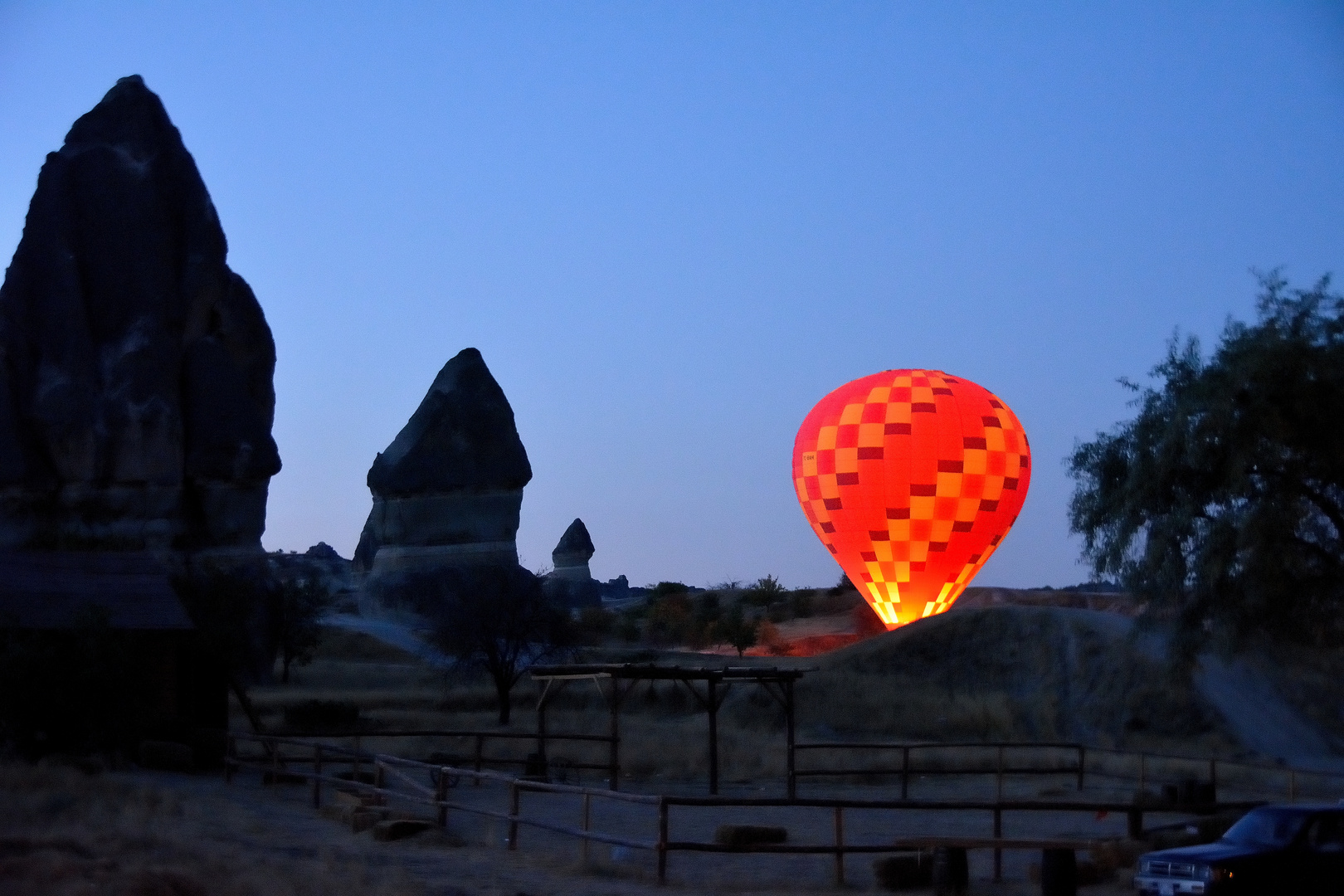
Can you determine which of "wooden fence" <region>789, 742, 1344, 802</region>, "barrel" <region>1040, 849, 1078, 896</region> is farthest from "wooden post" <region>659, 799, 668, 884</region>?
"wooden fence" <region>789, 742, 1344, 802</region>

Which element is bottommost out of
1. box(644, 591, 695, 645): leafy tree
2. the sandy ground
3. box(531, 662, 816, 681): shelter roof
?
the sandy ground

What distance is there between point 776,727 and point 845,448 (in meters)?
7.99

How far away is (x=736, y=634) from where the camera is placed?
2349 inches

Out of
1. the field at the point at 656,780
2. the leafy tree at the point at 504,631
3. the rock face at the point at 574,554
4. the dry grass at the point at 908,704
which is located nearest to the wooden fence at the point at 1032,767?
the field at the point at 656,780

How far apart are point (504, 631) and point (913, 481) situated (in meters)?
11.0

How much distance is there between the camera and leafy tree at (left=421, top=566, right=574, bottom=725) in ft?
118

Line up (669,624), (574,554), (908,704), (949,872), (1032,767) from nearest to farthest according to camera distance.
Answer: (949,872) → (1032,767) → (908,704) → (669,624) → (574,554)

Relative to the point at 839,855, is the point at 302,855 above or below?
below

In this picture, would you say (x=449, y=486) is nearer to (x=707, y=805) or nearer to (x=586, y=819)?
(x=707, y=805)

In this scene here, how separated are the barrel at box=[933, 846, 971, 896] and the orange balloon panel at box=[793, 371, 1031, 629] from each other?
25440 millimetres

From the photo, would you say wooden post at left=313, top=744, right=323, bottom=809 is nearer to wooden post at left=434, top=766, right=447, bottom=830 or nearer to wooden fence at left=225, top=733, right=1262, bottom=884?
wooden fence at left=225, top=733, right=1262, bottom=884

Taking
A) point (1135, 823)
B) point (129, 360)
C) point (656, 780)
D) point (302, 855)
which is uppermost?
point (129, 360)

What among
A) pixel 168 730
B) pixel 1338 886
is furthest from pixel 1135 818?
pixel 168 730

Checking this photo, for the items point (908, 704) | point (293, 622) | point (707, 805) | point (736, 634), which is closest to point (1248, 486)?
point (707, 805)
